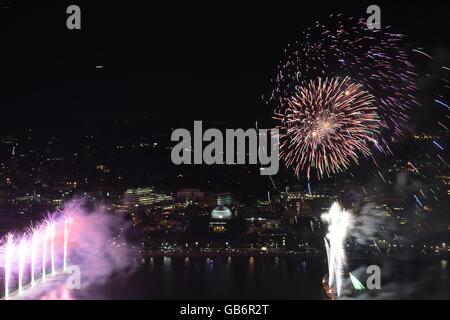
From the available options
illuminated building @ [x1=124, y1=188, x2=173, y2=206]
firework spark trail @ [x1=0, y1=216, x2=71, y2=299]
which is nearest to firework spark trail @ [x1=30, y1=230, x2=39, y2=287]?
firework spark trail @ [x1=0, y1=216, x2=71, y2=299]

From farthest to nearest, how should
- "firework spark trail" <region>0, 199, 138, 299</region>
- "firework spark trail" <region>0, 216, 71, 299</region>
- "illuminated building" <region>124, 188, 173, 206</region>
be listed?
"illuminated building" <region>124, 188, 173, 206</region> → "firework spark trail" <region>0, 199, 138, 299</region> → "firework spark trail" <region>0, 216, 71, 299</region>

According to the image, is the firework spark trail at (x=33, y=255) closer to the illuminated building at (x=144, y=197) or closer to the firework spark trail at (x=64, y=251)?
the firework spark trail at (x=64, y=251)

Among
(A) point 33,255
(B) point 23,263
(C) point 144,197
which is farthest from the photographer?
(C) point 144,197

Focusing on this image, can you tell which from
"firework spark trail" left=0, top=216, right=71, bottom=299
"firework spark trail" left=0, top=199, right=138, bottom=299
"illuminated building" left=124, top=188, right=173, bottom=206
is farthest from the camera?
"illuminated building" left=124, top=188, right=173, bottom=206

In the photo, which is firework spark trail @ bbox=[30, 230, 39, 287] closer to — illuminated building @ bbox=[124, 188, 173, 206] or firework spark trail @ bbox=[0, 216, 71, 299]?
firework spark trail @ bbox=[0, 216, 71, 299]

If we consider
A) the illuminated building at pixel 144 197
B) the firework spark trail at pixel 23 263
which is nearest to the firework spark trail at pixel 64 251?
the firework spark trail at pixel 23 263

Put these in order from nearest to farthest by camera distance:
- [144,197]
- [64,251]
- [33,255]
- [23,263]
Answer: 1. [23,263]
2. [33,255]
3. [64,251]
4. [144,197]

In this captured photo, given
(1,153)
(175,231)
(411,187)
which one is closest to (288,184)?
(411,187)

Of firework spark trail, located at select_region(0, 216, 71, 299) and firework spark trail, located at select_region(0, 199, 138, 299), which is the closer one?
firework spark trail, located at select_region(0, 216, 71, 299)

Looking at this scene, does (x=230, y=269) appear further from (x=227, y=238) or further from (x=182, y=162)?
(x=182, y=162)

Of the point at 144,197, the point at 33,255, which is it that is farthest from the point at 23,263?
the point at 144,197

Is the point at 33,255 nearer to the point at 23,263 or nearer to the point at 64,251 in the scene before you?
the point at 23,263

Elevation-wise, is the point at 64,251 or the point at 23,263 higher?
the point at 23,263
